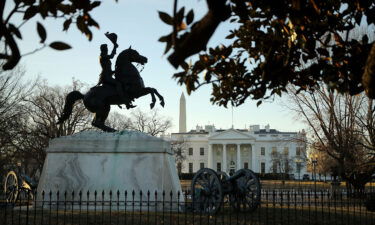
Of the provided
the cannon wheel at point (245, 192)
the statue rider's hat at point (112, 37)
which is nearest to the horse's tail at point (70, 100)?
the statue rider's hat at point (112, 37)

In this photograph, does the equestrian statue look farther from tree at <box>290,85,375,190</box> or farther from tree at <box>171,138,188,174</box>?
tree at <box>171,138,188,174</box>

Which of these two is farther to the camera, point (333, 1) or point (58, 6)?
point (333, 1)

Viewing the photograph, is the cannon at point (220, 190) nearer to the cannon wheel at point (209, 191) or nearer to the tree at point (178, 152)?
the cannon wheel at point (209, 191)

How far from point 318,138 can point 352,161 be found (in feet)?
9.56

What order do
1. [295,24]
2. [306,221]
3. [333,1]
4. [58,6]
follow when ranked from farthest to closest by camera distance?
[306,221] → [333,1] → [295,24] → [58,6]

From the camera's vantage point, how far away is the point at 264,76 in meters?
4.73

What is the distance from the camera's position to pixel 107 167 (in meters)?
11.8

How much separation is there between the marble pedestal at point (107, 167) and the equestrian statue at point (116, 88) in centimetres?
87

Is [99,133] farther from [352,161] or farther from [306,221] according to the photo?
[352,161]

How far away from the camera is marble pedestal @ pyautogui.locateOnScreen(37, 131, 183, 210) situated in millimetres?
11602

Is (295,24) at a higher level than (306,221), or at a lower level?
higher

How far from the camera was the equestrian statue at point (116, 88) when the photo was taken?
12023mm

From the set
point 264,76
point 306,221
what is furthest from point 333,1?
point 306,221

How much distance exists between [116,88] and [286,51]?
7.44 meters
